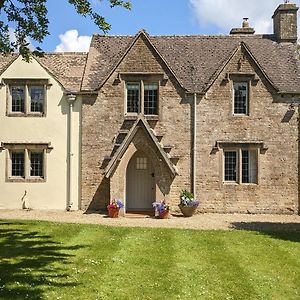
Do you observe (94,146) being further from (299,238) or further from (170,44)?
(299,238)

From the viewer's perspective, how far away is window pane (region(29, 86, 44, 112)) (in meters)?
A: 25.1

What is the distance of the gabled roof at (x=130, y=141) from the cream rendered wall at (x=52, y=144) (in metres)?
2.78

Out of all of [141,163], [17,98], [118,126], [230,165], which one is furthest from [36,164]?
[230,165]

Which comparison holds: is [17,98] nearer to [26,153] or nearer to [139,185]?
[26,153]

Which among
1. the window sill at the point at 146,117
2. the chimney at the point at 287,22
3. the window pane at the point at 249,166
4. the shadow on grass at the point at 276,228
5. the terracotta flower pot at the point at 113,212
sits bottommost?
the shadow on grass at the point at 276,228

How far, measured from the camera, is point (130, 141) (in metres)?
23.2

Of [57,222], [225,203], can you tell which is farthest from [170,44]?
[57,222]

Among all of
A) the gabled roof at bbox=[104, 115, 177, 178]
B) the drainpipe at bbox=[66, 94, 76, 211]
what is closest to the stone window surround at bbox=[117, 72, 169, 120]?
the gabled roof at bbox=[104, 115, 177, 178]

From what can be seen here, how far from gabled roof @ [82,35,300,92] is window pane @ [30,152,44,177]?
16.0 ft

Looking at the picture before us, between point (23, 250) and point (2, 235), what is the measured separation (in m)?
2.92

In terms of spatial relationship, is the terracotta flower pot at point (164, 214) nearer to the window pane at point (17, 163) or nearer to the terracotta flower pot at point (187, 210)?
the terracotta flower pot at point (187, 210)

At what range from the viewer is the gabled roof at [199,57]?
2517 cm

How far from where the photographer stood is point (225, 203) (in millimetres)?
24578

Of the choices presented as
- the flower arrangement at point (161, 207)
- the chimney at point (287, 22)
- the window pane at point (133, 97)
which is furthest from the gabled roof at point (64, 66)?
the chimney at point (287, 22)
